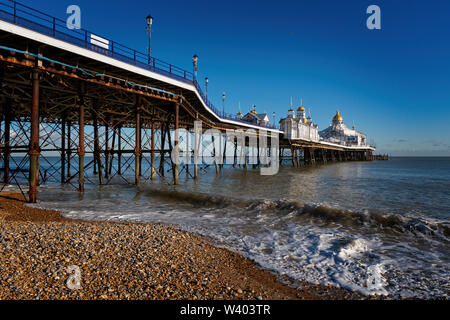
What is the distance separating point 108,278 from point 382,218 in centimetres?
1171

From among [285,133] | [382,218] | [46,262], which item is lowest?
[382,218]

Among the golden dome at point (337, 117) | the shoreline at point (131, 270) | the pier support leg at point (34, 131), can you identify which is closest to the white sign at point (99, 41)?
the pier support leg at point (34, 131)

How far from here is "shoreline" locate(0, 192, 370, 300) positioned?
3.97 meters

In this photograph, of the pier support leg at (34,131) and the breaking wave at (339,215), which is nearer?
the breaking wave at (339,215)

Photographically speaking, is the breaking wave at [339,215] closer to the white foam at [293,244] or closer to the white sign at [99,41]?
the white foam at [293,244]

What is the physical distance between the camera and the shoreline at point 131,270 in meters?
3.97

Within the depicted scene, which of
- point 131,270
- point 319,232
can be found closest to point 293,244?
point 319,232

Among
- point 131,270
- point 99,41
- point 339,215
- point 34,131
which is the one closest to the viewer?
point 131,270

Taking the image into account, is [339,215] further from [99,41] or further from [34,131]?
[99,41]

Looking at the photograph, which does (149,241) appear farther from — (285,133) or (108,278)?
(285,133)

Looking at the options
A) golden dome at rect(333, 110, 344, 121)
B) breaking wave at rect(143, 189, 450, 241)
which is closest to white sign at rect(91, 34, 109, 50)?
breaking wave at rect(143, 189, 450, 241)

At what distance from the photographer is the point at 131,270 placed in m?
4.72

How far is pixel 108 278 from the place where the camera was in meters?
4.35
